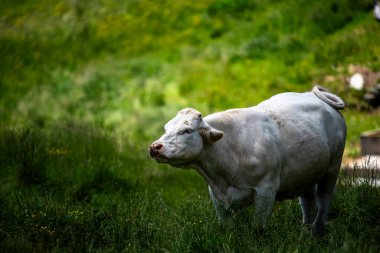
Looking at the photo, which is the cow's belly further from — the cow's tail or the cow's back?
the cow's tail

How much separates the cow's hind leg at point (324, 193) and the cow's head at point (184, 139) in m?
1.57

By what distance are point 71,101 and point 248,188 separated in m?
12.9

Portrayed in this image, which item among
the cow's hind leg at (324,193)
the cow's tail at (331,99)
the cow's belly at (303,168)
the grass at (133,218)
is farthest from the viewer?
the cow's tail at (331,99)

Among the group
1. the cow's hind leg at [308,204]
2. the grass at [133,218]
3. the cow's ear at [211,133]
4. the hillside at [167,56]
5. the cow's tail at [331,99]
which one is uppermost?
the cow's ear at [211,133]

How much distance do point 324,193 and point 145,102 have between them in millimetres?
10771

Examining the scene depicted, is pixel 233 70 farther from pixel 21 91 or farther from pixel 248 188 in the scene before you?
pixel 248 188

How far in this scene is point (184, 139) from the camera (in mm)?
5125

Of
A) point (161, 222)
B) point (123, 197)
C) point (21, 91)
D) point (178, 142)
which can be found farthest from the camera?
point (21, 91)

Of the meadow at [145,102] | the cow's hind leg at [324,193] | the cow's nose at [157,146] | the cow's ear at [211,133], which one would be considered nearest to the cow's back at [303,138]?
the cow's hind leg at [324,193]

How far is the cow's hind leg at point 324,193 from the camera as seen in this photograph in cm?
623

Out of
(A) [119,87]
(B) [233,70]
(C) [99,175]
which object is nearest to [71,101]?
(A) [119,87]

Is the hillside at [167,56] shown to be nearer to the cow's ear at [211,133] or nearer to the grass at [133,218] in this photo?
the grass at [133,218]

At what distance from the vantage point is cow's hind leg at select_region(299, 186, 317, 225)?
641 centimetres

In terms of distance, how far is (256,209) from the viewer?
209 inches
